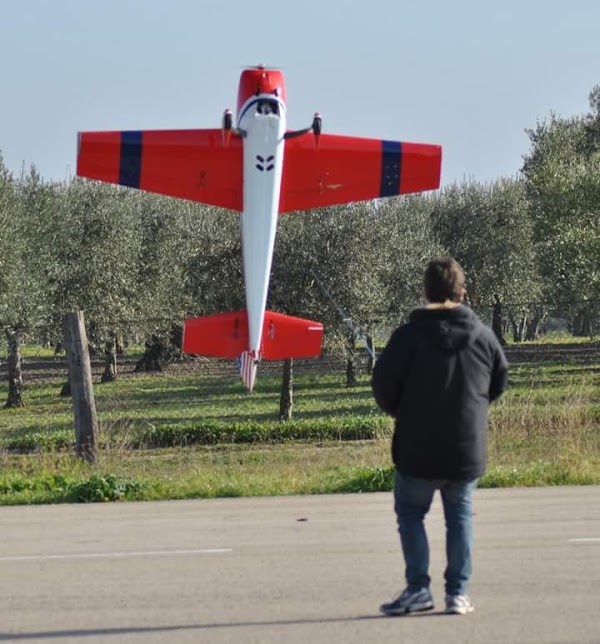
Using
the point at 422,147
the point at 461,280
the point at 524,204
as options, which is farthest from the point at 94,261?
the point at 461,280

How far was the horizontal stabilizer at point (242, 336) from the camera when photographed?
13711 millimetres

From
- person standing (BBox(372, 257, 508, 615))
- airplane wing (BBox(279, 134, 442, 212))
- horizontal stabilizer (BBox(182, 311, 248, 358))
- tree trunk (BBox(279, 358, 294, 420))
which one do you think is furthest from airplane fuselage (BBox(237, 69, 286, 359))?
tree trunk (BBox(279, 358, 294, 420))

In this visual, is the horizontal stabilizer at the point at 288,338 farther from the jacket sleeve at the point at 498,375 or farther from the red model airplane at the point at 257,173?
the jacket sleeve at the point at 498,375

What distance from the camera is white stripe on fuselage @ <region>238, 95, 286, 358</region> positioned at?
45.3 ft

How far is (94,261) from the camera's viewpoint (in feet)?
146

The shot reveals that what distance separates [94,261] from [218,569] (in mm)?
36823

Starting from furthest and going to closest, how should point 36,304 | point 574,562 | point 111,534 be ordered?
1. point 36,304
2. point 111,534
3. point 574,562

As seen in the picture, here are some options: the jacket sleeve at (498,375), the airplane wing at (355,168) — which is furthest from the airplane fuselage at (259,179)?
the jacket sleeve at (498,375)

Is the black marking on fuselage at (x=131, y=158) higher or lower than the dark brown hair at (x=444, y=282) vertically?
higher

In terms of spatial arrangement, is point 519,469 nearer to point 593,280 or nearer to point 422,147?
point 422,147

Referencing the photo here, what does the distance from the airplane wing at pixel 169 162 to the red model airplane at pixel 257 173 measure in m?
0.01

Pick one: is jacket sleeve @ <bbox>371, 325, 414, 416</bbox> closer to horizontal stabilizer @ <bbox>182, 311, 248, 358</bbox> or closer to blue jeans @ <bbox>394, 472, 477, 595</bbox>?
blue jeans @ <bbox>394, 472, 477, 595</bbox>

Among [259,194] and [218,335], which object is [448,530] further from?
[259,194]

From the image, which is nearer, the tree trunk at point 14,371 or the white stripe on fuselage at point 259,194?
the white stripe on fuselage at point 259,194
